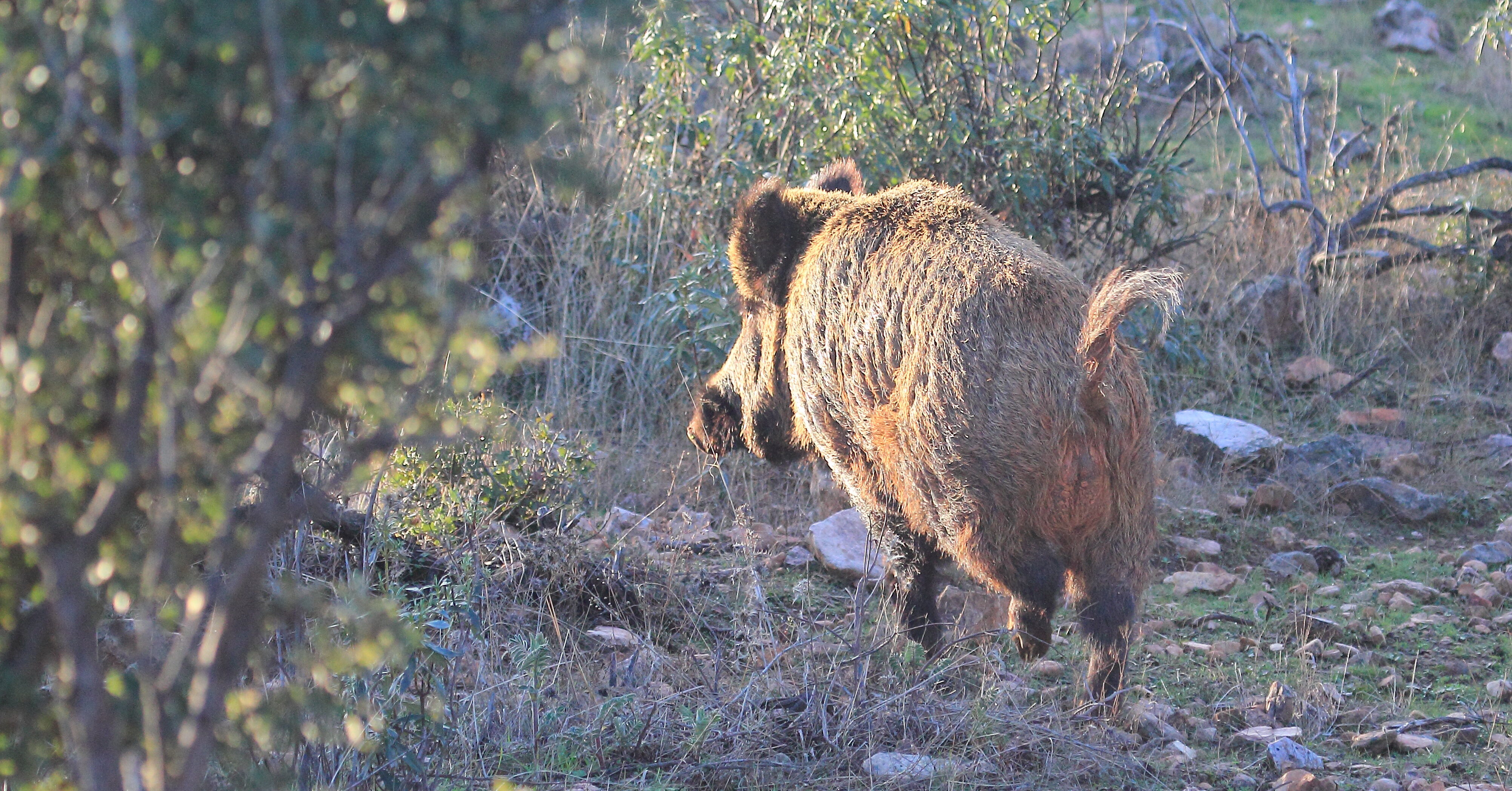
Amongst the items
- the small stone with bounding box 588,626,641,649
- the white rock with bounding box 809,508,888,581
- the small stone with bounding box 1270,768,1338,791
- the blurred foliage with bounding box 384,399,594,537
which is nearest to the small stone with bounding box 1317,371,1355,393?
the white rock with bounding box 809,508,888,581

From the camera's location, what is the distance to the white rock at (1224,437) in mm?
6465

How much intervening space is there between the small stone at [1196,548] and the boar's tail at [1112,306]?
2387 millimetres

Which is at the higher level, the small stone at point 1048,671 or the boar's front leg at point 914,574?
the boar's front leg at point 914,574

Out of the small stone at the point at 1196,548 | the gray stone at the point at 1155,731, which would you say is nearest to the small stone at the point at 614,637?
the gray stone at the point at 1155,731

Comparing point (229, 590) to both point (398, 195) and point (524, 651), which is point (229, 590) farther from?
point (524, 651)

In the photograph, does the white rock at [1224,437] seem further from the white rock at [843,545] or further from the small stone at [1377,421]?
the white rock at [843,545]

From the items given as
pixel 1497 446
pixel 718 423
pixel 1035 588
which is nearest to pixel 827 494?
pixel 718 423

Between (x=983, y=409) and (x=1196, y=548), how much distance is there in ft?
8.50

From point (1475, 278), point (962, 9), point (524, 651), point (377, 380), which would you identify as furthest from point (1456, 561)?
point (377, 380)

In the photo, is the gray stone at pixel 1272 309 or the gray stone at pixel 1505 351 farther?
the gray stone at pixel 1272 309

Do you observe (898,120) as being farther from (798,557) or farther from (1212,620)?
(1212,620)

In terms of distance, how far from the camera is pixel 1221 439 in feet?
21.6

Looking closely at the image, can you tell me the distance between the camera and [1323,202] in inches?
338

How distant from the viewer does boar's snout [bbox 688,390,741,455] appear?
4.79 meters
